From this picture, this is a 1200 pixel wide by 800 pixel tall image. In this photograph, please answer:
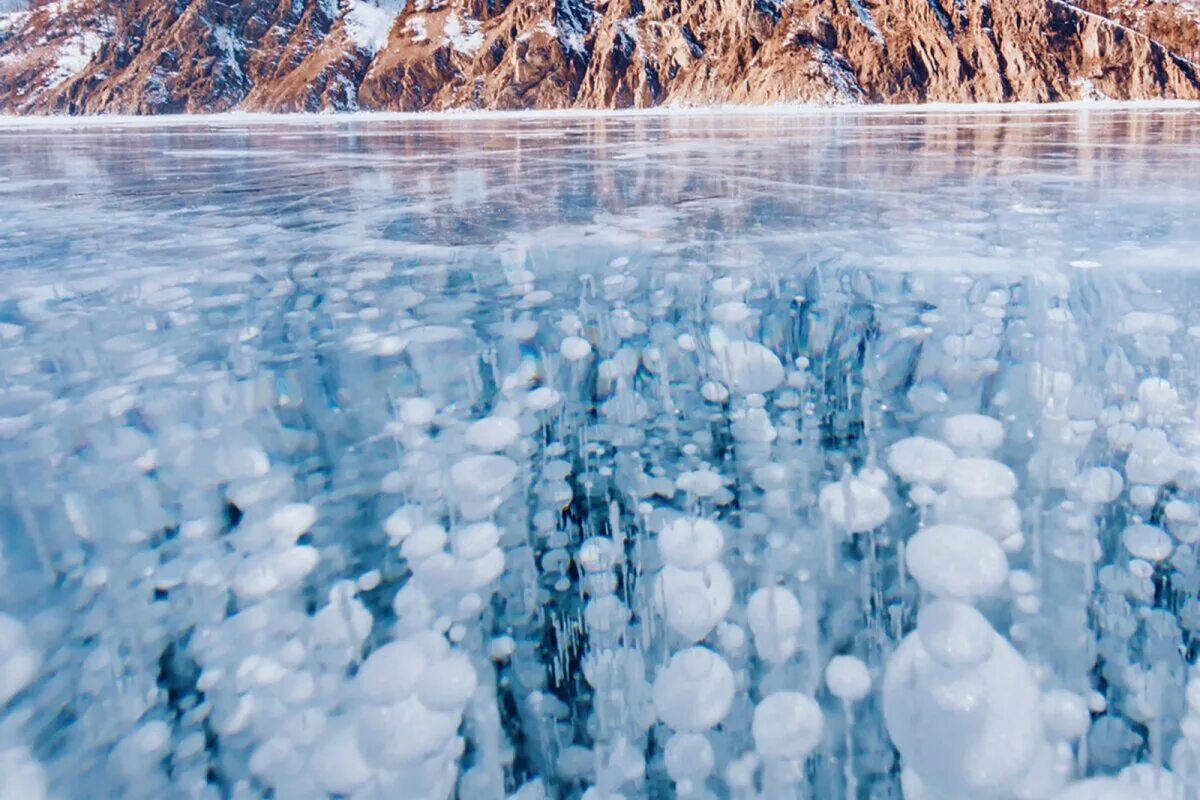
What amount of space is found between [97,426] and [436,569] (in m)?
0.99

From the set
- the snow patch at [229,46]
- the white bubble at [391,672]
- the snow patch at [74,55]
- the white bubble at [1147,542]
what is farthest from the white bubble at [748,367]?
the snow patch at [74,55]

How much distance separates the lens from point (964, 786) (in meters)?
0.97

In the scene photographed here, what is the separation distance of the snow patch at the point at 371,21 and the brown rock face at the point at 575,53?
0.18 meters

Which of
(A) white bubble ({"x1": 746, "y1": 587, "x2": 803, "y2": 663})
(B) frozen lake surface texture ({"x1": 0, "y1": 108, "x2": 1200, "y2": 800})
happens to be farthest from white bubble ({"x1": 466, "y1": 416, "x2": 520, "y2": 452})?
(A) white bubble ({"x1": 746, "y1": 587, "x2": 803, "y2": 663})

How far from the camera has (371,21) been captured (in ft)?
225

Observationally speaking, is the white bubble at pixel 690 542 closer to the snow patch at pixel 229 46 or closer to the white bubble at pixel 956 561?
the white bubble at pixel 956 561

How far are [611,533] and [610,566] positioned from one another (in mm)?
88

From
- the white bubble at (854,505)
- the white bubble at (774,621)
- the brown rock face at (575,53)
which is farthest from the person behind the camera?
the brown rock face at (575,53)

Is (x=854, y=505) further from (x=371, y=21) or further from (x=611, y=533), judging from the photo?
(x=371, y=21)

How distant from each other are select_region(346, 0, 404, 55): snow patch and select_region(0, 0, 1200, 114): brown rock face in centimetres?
18

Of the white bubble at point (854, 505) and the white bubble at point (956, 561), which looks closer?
the white bubble at point (956, 561)

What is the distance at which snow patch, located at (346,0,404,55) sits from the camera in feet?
218

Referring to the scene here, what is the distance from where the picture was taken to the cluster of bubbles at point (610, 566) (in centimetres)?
101

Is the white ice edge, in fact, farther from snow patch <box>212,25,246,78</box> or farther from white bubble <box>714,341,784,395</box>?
snow patch <box>212,25,246,78</box>
